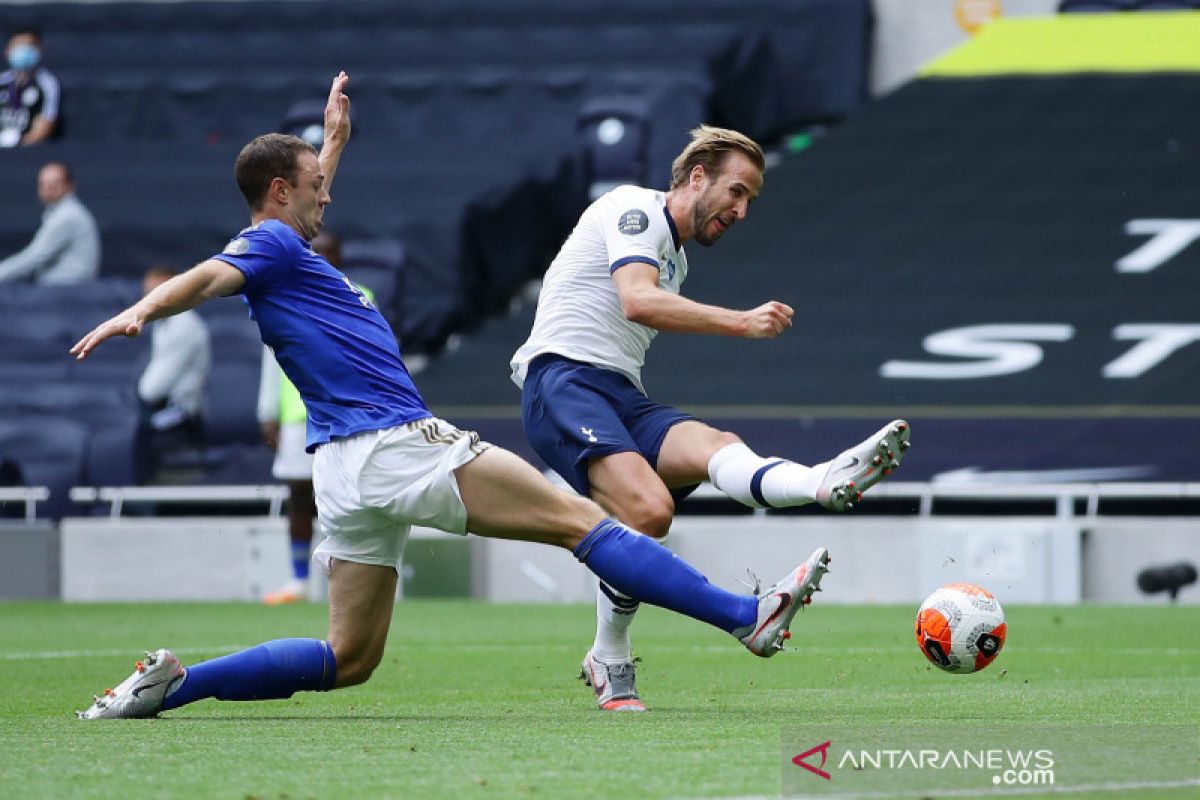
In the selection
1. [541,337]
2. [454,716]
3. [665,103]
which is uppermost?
[665,103]

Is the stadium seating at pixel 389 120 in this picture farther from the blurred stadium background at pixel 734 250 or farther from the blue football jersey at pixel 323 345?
the blue football jersey at pixel 323 345

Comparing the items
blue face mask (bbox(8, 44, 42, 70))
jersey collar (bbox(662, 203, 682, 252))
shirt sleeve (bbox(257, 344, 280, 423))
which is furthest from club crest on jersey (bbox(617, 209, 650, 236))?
blue face mask (bbox(8, 44, 42, 70))

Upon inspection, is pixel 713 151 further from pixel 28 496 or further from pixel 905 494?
pixel 28 496

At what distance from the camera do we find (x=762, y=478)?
6371 millimetres

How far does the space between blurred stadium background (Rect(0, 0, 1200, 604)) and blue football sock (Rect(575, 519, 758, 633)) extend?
757 cm

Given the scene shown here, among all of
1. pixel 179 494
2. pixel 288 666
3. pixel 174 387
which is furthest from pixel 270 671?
pixel 174 387

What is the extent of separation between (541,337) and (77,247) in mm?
11819

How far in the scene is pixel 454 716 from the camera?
6465mm

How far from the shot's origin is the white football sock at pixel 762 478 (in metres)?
6.23

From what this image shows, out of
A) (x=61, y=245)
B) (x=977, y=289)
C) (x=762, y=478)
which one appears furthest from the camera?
(x=61, y=245)

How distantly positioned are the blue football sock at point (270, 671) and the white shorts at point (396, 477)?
410mm

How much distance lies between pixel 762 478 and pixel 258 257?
1.61 m

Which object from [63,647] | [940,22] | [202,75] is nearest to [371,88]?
[202,75]

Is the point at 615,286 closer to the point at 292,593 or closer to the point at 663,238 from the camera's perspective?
the point at 663,238
